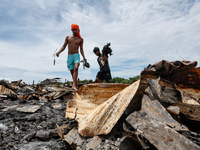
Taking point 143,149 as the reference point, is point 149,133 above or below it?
above

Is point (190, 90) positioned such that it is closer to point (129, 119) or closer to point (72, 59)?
point (129, 119)

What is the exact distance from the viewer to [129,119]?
138 cm

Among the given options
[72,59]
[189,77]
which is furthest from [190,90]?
[72,59]

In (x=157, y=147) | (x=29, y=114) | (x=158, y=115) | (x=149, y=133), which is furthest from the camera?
(x=29, y=114)

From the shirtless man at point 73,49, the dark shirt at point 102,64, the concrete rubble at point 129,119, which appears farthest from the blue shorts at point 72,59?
the concrete rubble at point 129,119

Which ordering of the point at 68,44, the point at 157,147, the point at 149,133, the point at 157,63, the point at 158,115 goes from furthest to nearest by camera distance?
the point at 68,44 → the point at 157,63 → the point at 158,115 → the point at 149,133 → the point at 157,147

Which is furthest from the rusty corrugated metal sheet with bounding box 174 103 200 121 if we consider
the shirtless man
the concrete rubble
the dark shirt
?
the dark shirt

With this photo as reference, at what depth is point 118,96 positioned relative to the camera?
5.91ft

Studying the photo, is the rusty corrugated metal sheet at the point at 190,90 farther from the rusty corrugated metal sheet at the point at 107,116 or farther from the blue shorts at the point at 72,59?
the blue shorts at the point at 72,59

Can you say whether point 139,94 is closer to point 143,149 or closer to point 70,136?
point 143,149

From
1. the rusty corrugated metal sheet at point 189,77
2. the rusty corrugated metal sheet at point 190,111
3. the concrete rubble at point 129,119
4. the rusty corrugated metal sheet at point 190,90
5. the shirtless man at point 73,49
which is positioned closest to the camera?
the concrete rubble at point 129,119

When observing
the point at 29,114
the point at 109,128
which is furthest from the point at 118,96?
the point at 29,114

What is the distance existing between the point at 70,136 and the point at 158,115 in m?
1.10

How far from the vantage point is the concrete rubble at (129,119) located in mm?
1195
